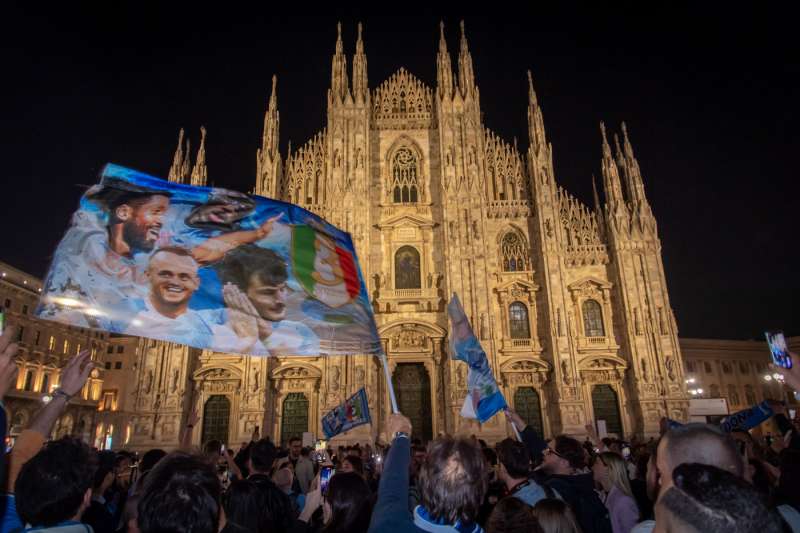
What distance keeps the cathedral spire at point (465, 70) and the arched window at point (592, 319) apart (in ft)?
47.6

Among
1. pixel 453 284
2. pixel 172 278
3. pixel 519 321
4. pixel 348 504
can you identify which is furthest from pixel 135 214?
pixel 519 321

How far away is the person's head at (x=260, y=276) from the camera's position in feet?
Result: 19.9

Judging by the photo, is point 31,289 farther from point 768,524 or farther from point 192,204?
point 768,524

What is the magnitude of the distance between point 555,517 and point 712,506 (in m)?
1.64

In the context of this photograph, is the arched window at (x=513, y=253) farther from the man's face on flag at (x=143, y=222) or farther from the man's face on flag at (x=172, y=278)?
the man's face on flag at (x=143, y=222)

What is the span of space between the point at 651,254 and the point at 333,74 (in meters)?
21.6

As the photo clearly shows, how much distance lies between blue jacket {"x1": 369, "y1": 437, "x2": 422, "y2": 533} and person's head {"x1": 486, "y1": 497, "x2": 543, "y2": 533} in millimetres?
858

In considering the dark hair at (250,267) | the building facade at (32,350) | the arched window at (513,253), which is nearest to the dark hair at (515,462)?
the dark hair at (250,267)

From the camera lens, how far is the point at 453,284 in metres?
26.8

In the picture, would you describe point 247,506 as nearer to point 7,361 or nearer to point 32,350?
point 7,361

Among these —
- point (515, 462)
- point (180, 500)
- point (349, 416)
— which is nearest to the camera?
point (180, 500)

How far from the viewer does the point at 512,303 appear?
91.1 ft

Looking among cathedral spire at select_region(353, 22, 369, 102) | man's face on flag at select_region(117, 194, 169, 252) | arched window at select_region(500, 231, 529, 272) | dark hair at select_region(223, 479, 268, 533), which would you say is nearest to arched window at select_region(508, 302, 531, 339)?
arched window at select_region(500, 231, 529, 272)

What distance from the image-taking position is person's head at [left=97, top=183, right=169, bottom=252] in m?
5.71
